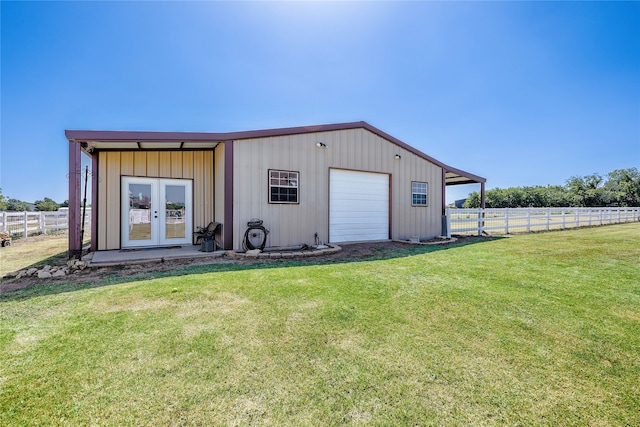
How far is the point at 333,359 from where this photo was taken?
2.16 meters

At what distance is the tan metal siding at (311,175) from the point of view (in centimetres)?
723

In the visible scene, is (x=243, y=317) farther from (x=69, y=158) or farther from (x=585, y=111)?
(x=585, y=111)

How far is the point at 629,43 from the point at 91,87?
23516 mm

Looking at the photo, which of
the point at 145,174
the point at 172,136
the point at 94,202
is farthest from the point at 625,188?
the point at 94,202

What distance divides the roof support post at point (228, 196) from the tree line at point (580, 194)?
1929 inches

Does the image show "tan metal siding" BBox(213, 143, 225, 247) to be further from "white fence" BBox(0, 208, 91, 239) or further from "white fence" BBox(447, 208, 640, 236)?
"white fence" BBox(447, 208, 640, 236)

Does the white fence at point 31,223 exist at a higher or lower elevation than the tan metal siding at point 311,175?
lower

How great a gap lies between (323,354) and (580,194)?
57568 millimetres

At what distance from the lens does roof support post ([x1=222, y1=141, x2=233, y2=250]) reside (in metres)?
6.93

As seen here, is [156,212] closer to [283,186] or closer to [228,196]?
[228,196]

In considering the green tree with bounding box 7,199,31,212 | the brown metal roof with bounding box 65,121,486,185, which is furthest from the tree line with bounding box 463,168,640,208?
the green tree with bounding box 7,199,31,212

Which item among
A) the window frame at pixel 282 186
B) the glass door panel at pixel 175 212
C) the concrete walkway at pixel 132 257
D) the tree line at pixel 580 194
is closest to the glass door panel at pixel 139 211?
the glass door panel at pixel 175 212

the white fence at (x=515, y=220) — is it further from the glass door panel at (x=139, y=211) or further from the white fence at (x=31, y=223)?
the white fence at (x=31, y=223)

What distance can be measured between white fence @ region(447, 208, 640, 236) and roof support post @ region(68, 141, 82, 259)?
12005 mm
